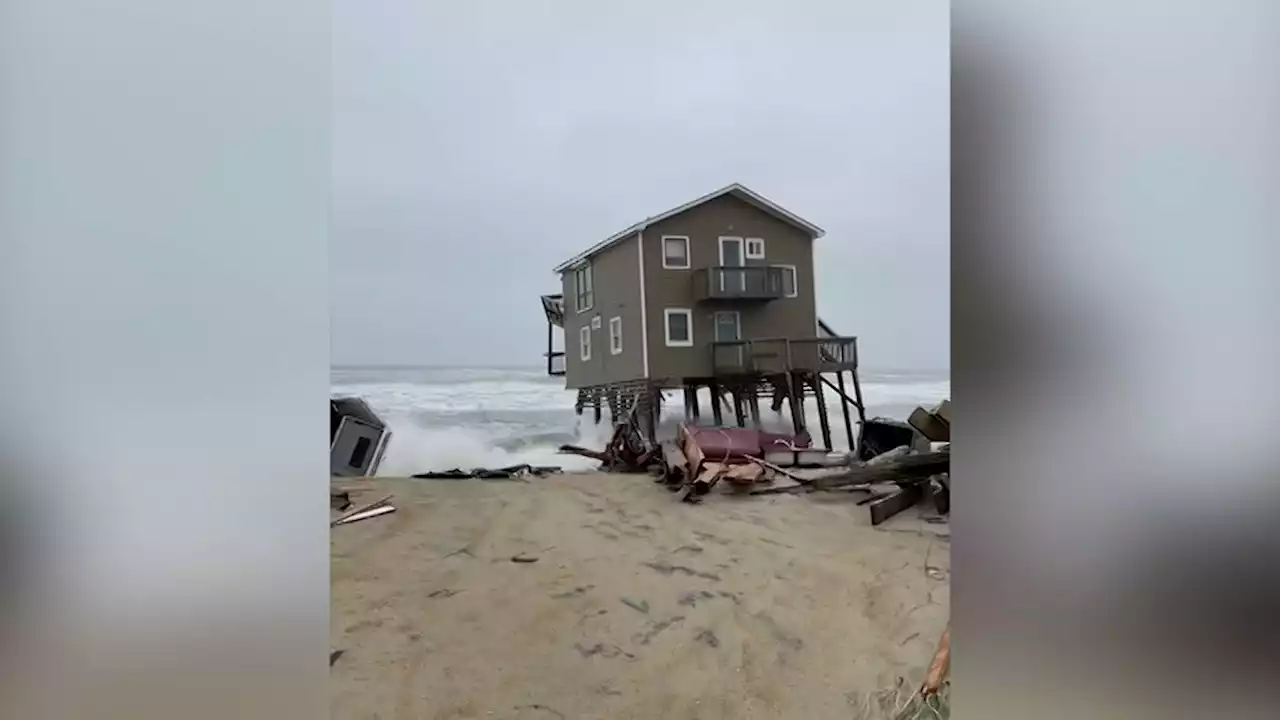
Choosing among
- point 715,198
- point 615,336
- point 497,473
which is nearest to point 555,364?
point 615,336

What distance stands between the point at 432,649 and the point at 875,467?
34.1 inches

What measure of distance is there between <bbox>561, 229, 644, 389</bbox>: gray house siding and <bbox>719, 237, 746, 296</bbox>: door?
176 mm

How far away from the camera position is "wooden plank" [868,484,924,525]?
130 cm

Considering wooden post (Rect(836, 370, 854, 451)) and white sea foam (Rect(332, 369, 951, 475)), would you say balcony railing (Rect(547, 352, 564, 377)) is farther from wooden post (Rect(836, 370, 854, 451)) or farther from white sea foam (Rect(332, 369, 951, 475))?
wooden post (Rect(836, 370, 854, 451))

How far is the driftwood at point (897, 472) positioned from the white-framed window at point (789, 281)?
0.37m

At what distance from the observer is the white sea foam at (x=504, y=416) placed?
132 centimetres

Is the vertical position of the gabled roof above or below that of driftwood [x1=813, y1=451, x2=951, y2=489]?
above

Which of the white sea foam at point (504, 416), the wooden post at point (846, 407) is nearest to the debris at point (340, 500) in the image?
the white sea foam at point (504, 416)

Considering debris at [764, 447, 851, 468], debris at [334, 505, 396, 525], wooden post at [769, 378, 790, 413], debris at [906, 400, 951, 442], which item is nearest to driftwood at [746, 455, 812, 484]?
debris at [764, 447, 851, 468]

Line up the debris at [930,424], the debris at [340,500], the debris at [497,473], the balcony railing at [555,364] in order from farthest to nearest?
the balcony railing at [555,364]
the debris at [497,473]
the debris at [930,424]
the debris at [340,500]

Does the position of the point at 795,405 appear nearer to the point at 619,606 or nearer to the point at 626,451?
the point at 626,451

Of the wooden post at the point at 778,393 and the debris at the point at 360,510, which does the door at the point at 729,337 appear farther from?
the debris at the point at 360,510
